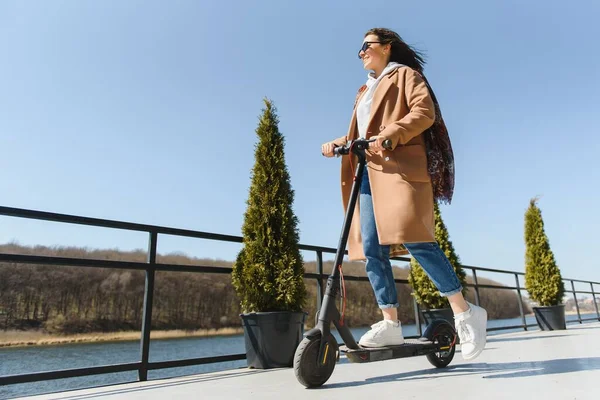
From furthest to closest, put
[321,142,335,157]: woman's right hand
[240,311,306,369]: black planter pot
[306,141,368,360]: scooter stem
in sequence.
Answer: [240,311,306,369]: black planter pot, [321,142,335,157]: woman's right hand, [306,141,368,360]: scooter stem

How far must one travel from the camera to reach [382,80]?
1974 millimetres

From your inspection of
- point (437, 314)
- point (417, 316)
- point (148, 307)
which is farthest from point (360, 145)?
point (417, 316)

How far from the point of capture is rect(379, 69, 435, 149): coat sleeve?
1.67m

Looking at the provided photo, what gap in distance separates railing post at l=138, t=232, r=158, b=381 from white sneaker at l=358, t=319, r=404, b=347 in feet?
4.20

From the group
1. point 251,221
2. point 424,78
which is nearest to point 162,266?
point 251,221

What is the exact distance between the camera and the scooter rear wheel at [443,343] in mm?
1970

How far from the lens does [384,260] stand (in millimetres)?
1919

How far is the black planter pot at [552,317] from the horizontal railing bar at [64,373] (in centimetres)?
661

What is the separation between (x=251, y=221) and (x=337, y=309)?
1.38 metres

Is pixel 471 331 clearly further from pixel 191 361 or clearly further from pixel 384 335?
pixel 191 361

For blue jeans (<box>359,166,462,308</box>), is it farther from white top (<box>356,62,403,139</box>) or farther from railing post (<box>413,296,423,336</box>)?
railing post (<box>413,296,423,336</box>)

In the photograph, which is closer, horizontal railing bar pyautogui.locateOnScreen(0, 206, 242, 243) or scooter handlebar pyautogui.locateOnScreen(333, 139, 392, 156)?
scooter handlebar pyautogui.locateOnScreen(333, 139, 392, 156)

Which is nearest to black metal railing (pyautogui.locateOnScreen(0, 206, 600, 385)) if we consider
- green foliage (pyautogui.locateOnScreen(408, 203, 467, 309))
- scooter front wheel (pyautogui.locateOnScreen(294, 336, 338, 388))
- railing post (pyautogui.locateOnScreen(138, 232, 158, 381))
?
railing post (pyautogui.locateOnScreen(138, 232, 158, 381))

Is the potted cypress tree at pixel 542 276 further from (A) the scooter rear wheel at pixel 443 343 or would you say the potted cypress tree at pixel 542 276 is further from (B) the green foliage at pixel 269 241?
(B) the green foliage at pixel 269 241
